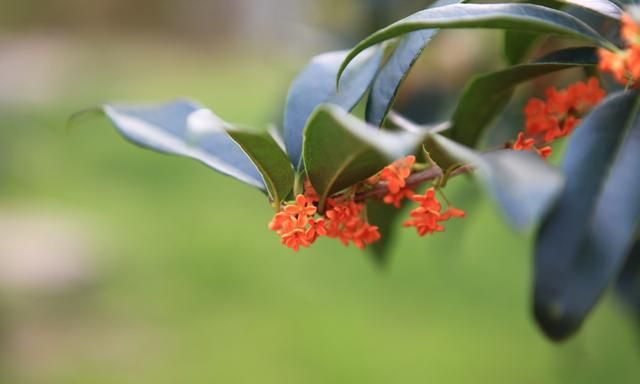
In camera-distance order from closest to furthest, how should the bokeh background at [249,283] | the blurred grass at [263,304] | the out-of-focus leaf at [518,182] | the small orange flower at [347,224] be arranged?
the out-of-focus leaf at [518,182] < the small orange flower at [347,224] < the bokeh background at [249,283] < the blurred grass at [263,304]

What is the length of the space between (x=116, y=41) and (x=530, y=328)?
7.72 metres

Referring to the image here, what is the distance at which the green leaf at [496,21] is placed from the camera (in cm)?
55

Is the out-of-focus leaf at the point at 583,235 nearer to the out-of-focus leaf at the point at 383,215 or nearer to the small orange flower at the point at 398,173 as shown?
the small orange flower at the point at 398,173

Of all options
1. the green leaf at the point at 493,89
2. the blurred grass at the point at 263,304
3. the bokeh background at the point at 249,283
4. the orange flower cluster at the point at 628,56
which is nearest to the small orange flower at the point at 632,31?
the orange flower cluster at the point at 628,56

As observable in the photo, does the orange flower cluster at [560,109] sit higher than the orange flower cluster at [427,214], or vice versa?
the orange flower cluster at [560,109]

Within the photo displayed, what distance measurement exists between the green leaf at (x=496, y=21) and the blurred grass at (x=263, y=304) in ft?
3.76

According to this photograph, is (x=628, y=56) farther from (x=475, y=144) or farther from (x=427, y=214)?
(x=475, y=144)

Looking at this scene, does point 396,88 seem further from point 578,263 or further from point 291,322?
point 291,322

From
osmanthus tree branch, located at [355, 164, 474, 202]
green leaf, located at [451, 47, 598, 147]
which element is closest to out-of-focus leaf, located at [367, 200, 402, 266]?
green leaf, located at [451, 47, 598, 147]

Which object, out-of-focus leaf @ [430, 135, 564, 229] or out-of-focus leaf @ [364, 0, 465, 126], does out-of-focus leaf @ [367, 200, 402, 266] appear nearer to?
out-of-focus leaf @ [364, 0, 465, 126]

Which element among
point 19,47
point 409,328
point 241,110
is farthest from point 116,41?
point 409,328

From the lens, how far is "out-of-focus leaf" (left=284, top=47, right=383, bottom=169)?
2.23ft

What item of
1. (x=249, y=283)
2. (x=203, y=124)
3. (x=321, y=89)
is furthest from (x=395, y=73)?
(x=249, y=283)

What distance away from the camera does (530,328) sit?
2.99 meters
